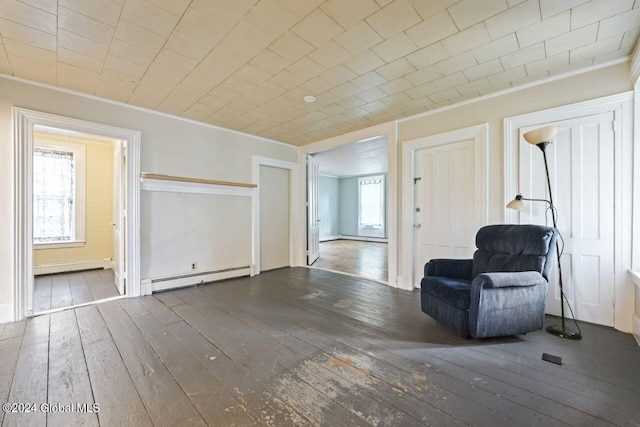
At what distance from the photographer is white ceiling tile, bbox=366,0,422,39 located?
71.8 inches

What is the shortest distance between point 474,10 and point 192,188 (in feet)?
12.6

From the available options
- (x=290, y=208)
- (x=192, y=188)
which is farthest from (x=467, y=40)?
(x=290, y=208)

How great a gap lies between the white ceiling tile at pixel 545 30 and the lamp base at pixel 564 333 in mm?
2447

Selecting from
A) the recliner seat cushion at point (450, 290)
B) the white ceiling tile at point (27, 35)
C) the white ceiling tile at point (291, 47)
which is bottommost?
the recliner seat cushion at point (450, 290)

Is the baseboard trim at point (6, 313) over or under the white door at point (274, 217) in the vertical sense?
under

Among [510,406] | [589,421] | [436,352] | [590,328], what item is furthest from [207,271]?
[590,328]

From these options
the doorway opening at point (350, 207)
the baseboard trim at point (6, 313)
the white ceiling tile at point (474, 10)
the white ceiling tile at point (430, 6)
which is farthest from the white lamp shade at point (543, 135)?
the baseboard trim at point (6, 313)

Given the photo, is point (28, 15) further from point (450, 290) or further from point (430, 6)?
point (450, 290)

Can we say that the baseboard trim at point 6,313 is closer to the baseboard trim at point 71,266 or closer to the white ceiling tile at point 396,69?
the baseboard trim at point 71,266

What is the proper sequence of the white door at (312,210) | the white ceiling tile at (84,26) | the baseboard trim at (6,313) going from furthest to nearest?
the white door at (312,210) < the baseboard trim at (6,313) < the white ceiling tile at (84,26)

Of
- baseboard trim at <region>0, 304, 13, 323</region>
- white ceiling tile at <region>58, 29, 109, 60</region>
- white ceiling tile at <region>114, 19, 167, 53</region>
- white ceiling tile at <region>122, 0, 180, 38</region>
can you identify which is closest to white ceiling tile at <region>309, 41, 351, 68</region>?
white ceiling tile at <region>122, 0, 180, 38</region>

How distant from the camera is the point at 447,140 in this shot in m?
3.60

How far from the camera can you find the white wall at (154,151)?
2.75 metres

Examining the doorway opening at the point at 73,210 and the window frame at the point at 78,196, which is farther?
the window frame at the point at 78,196
